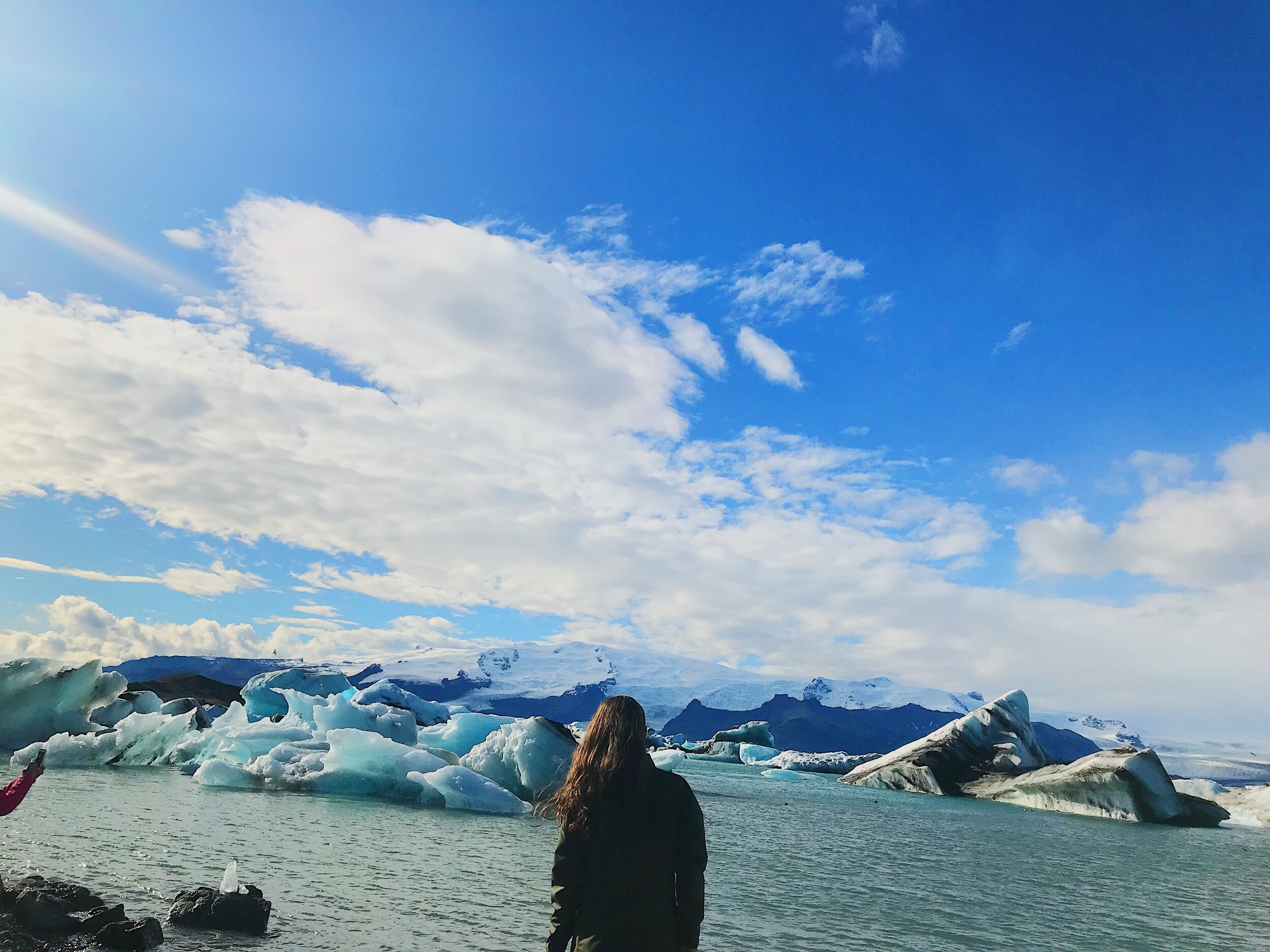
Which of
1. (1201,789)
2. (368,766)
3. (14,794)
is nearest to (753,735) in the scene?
(1201,789)

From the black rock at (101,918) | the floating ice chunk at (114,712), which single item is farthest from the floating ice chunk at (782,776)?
the black rock at (101,918)

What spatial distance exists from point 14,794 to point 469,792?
15.0 meters

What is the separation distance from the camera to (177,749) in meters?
27.8

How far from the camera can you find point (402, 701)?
5541 cm

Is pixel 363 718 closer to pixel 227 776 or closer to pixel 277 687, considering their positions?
pixel 227 776

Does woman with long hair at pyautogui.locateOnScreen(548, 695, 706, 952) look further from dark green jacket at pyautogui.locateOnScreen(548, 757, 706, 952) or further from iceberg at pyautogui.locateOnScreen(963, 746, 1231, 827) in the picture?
iceberg at pyautogui.locateOnScreen(963, 746, 1231, 827)

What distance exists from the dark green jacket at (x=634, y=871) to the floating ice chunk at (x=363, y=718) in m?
24.1

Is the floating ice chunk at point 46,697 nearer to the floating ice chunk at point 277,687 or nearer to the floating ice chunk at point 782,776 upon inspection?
the floating ice chunk at point 277,687

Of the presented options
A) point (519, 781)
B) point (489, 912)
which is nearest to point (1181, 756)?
point (519, 781)

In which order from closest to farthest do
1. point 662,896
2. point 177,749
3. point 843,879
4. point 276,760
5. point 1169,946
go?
point 662,896
point 1169,946
point 843,879
point 276,760
point 177,749

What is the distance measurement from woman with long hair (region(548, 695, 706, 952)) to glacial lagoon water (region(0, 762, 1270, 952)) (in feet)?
17.5

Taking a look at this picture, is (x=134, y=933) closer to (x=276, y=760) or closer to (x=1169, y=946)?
(x=1169, y=946)

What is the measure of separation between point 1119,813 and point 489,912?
35204 mm

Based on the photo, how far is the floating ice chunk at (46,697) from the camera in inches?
1174
